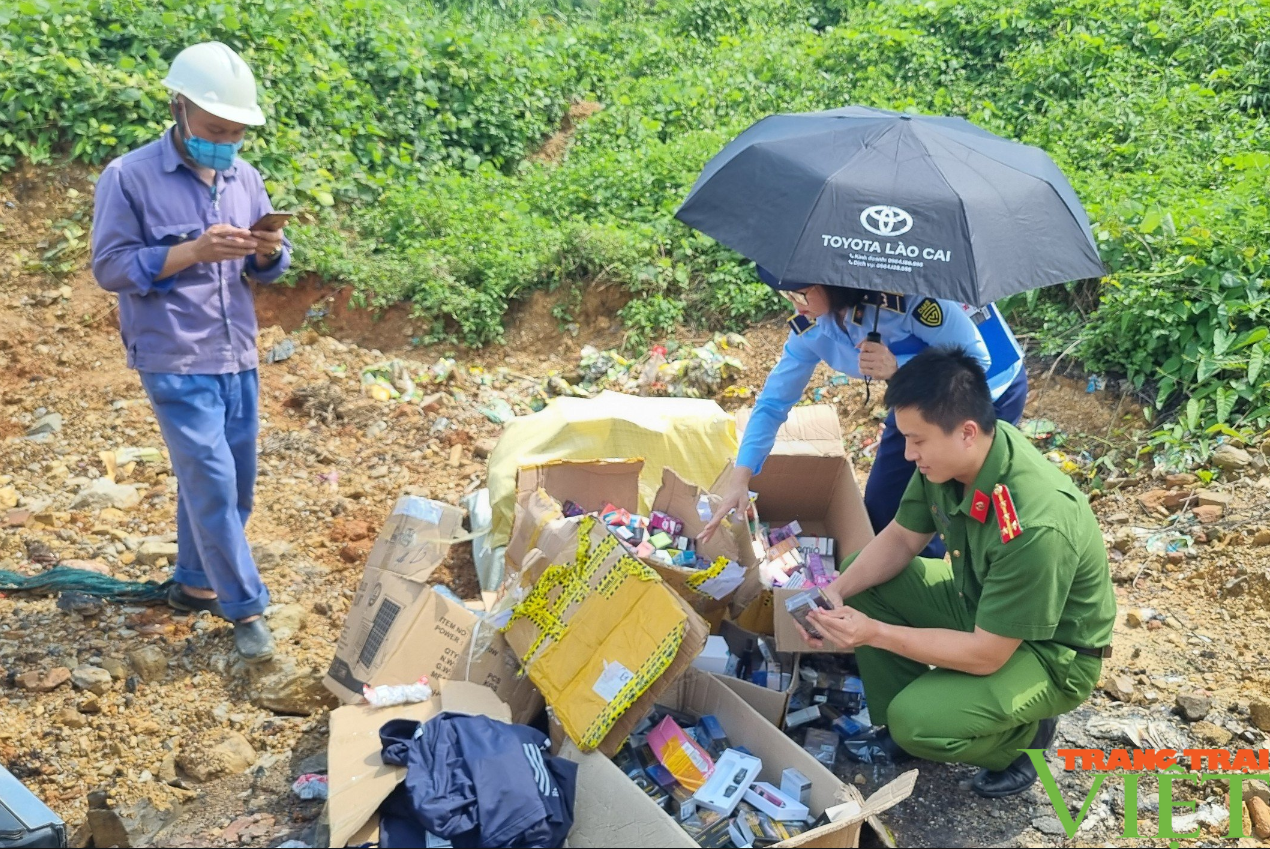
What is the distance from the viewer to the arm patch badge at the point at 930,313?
3.12 m

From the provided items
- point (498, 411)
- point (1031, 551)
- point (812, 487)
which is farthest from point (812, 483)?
point (498, 411)

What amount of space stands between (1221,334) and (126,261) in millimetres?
4257

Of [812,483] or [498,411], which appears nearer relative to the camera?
[812,483]

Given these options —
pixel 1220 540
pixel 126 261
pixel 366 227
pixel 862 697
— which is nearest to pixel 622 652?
pixel 862 697

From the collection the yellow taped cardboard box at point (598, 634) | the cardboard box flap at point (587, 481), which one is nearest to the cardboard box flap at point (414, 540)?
the cardboard box flap at point (587, 481)

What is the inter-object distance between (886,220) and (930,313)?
0.40 metres

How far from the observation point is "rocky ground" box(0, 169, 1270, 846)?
3053mm

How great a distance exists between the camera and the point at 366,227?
6668 mm

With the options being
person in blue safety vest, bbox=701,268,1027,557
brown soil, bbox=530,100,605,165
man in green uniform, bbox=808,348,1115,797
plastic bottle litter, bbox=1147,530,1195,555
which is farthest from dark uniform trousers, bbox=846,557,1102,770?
brown soil, bbox=530,100,605,165

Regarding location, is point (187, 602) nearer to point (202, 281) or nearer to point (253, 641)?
point (253, 641)

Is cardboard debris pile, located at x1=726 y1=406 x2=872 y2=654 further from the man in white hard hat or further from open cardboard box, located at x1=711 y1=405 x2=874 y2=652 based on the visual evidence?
the man in white hard hat

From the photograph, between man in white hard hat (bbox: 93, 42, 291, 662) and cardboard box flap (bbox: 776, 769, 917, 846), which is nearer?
cardboard box flap (bbox: 776, 769, 917, 846)

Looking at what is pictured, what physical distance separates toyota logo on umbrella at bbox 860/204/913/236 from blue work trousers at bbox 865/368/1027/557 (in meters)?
0.80

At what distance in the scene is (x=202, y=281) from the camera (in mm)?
3342
